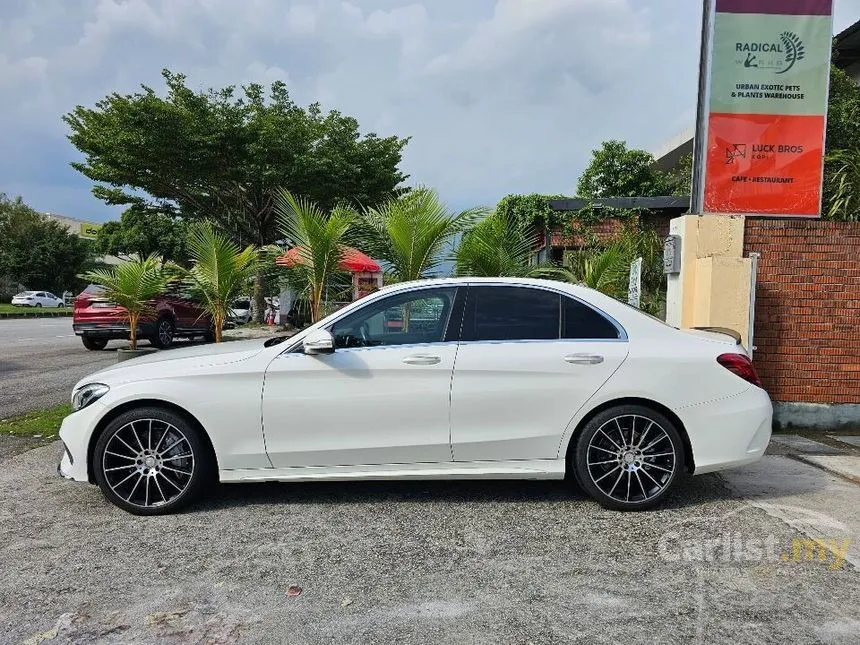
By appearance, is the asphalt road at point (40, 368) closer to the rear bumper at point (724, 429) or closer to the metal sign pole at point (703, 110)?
the rear bumper at point (724, 429)

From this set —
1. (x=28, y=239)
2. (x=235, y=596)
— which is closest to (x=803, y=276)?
(x=235, y=596)

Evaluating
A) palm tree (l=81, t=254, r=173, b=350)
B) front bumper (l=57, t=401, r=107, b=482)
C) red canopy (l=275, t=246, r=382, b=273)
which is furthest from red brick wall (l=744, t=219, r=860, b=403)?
palm tree (l=81, t=254, r=173, b=350)

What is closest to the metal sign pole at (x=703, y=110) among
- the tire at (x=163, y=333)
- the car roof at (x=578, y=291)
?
the car roof at (x=578, y=291)

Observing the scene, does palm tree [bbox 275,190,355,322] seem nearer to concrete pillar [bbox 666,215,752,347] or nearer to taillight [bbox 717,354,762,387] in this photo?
concrete pillar [bbox 666,215,752,347]

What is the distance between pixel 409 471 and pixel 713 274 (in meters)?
4.23

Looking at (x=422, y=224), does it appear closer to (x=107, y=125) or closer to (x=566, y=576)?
(x=566, y=576)

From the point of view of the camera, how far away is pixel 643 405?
4.43m

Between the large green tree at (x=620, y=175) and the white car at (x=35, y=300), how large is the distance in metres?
39.0

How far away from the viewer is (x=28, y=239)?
47.2 meters

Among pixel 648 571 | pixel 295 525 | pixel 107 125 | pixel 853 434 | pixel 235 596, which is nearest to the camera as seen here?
pixel 235 596

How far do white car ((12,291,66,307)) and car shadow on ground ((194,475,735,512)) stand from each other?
4738 cm

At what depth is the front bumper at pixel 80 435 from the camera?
4.32 m

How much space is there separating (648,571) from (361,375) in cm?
209

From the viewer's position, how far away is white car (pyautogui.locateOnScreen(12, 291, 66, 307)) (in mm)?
44500
